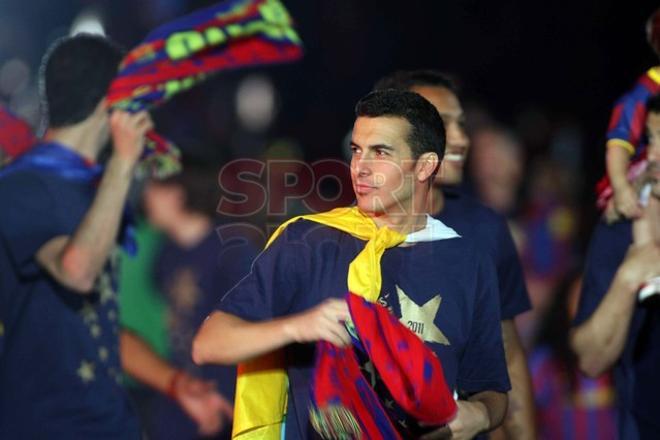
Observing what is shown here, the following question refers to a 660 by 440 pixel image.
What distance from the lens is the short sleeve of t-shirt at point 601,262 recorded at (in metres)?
3.57

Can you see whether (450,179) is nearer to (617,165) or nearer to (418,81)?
(418,81)

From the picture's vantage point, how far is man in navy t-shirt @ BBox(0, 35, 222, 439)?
10.5ft

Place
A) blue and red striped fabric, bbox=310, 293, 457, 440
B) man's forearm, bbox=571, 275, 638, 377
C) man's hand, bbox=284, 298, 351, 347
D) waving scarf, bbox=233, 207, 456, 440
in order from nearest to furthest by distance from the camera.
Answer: man's hand, bbox=284, 298, 351, 347
blue and red striped fabric, bbox=310, 293, 457, 440
waving scarf, bbox=233, 207, 456, 440
man's forearm, bbox=571, 275, 638, 377

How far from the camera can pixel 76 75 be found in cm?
330

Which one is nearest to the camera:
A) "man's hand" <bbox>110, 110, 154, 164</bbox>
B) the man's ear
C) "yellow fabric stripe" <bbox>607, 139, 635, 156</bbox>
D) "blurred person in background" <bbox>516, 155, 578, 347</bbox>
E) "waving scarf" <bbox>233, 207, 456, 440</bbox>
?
"waving scarf" <bbox>233, 207, 456, 440</bbox>

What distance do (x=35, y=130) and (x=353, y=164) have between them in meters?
1.14

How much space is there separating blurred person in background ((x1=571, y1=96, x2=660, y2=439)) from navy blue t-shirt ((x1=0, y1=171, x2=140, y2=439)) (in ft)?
5.34

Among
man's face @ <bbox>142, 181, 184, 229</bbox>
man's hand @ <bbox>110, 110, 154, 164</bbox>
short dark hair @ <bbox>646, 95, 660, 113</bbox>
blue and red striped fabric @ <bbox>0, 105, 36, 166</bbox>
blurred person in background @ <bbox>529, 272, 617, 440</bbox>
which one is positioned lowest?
blurred person in background @ <bbox>529, 272, 617, 440</bbox>

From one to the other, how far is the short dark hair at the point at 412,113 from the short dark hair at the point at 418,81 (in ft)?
1.82

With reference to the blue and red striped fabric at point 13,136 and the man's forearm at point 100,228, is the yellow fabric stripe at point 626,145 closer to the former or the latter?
the man's forearm at point 100,228

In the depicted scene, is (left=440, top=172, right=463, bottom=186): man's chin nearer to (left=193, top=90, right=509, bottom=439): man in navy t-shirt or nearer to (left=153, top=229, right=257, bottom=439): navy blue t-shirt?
(left=193, top=90, right=509, bottom=439): man in navy t-shirt

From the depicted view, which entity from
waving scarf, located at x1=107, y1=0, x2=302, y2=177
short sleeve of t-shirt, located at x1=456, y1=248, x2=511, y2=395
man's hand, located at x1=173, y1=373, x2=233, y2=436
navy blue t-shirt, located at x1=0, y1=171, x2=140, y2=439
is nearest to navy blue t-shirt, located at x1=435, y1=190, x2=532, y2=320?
short sleeve of t-shirt, located at x1=456, y1=248, x2=511, y2=395

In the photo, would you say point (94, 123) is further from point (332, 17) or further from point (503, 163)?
point (503, 163)

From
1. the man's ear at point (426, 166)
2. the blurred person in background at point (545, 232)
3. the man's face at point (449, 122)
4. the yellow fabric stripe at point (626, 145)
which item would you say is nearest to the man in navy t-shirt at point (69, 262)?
the man's face at point (449, 122)
